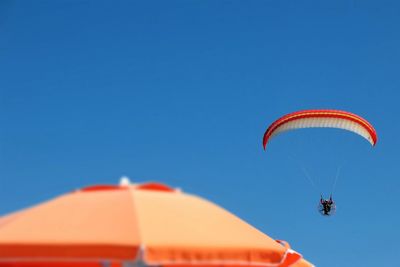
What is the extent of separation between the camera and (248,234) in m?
6.46

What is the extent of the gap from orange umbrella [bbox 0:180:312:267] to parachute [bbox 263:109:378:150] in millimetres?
12674

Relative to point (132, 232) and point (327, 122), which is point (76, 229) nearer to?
point (132, 232)

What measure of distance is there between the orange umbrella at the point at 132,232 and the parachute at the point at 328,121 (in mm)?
12674

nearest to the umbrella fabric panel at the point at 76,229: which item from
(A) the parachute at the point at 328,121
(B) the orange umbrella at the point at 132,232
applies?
(B) the orange umbrella at the point at 132,232

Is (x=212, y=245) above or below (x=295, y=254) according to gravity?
below

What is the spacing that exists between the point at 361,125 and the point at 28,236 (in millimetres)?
15111

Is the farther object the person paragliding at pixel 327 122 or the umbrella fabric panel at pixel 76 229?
the person paragliding at pixel 327 122

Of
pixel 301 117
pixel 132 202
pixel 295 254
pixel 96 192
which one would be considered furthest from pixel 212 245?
pixel 301 117

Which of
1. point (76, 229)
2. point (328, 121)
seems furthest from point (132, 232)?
point (328, 121)

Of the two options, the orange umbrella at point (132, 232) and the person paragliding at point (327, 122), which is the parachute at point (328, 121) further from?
the orange umbrella at point (132, 232)

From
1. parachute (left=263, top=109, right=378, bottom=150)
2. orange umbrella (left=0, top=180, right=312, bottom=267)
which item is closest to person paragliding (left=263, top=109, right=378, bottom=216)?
parachute (left=263, top=109, right=378, bottom=150)

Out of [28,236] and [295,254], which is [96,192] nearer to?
[28,236]

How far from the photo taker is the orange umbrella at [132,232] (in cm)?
532

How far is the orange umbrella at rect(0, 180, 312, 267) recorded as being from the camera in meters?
5.32
